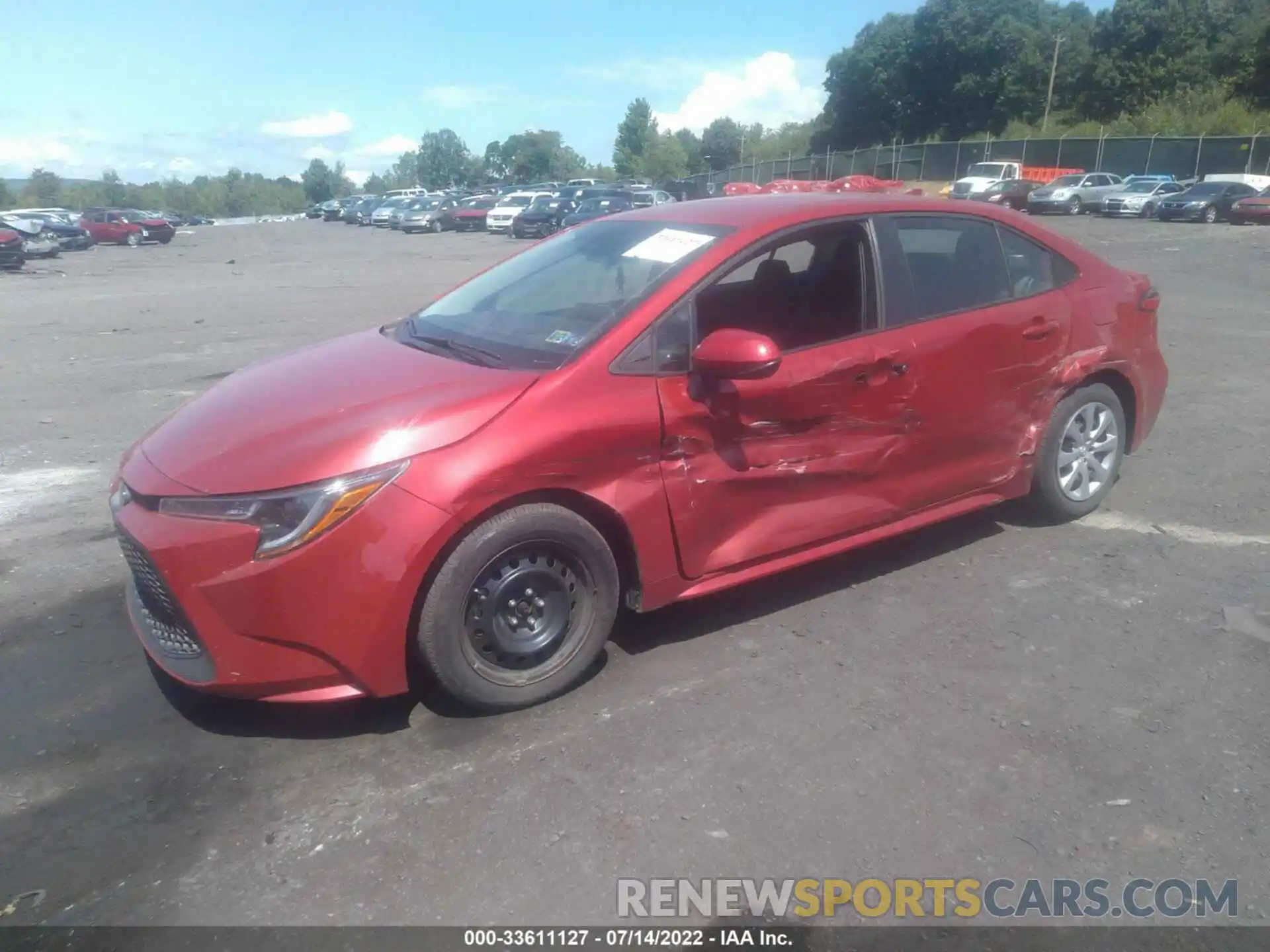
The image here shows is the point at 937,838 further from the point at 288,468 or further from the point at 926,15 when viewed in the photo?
the point at 926,15

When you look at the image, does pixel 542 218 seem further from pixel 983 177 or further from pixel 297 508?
pixel 297 508

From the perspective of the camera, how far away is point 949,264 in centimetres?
458

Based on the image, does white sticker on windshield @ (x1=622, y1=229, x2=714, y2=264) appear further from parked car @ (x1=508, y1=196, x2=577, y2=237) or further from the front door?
parked car @ (x1=508, y1=196, x2=577, y2=237)

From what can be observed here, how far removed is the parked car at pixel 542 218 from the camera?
3422 cm

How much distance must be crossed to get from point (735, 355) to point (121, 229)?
44252 mm

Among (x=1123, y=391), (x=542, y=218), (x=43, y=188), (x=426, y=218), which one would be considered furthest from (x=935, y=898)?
(x=43, y=188)

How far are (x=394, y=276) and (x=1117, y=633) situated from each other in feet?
64.9

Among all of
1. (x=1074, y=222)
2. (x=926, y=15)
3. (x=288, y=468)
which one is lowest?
(x=1074, y=222)

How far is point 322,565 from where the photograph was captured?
3.08 meters

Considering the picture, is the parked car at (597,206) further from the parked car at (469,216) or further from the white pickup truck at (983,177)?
the white pickup truck at (983,177)

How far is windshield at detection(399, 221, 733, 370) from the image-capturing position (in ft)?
12.5

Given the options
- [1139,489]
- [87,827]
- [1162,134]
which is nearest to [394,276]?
[1139,489]

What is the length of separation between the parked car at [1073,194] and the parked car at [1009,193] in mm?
567

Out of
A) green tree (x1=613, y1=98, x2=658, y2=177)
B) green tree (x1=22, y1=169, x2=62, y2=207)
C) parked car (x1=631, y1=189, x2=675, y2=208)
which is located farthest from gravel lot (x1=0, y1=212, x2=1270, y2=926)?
green tree (x1=613, y1=98, x2=658, y2=177)
